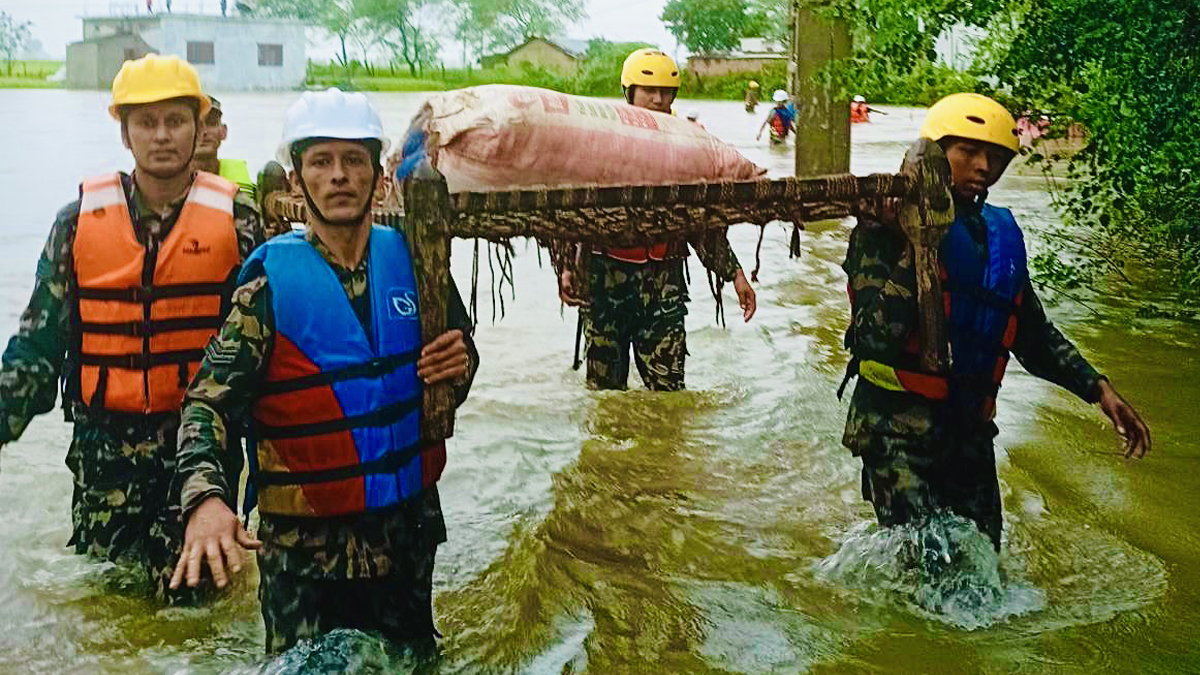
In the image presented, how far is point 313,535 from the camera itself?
3324 millimetres

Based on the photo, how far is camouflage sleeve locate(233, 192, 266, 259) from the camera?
4332mm

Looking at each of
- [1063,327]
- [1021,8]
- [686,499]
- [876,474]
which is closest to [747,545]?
[686,499]

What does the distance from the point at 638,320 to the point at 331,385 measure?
387cm

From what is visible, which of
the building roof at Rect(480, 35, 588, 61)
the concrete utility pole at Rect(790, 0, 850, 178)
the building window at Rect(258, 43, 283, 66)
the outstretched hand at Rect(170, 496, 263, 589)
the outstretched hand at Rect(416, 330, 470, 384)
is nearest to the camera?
the outstretched hand at Rect(170, 496, 263, 589)

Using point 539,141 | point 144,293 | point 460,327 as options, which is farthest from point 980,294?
point 144,293

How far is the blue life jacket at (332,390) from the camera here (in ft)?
10.6

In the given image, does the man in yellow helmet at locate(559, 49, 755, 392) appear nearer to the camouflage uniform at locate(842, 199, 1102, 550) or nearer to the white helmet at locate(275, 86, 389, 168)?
the camouflage uniform at locate(842, 199, 1102, 550)

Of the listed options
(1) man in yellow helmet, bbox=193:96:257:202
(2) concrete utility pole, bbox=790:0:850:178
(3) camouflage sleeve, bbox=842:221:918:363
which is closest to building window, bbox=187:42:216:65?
(2) concrete utility pole, bbox=790:0:850:178

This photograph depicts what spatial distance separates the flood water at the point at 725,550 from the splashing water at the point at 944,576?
12mm

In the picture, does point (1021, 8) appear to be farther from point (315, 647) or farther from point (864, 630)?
point (315, 647)

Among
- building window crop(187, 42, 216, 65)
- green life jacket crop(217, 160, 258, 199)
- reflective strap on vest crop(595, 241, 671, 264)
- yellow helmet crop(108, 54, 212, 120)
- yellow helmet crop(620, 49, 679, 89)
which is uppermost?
building window crop(187, 42, 216, 65)

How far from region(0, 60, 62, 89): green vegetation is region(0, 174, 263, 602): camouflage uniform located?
61.6 m

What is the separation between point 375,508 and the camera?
10.9 feet

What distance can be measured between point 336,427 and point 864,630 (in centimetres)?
216
